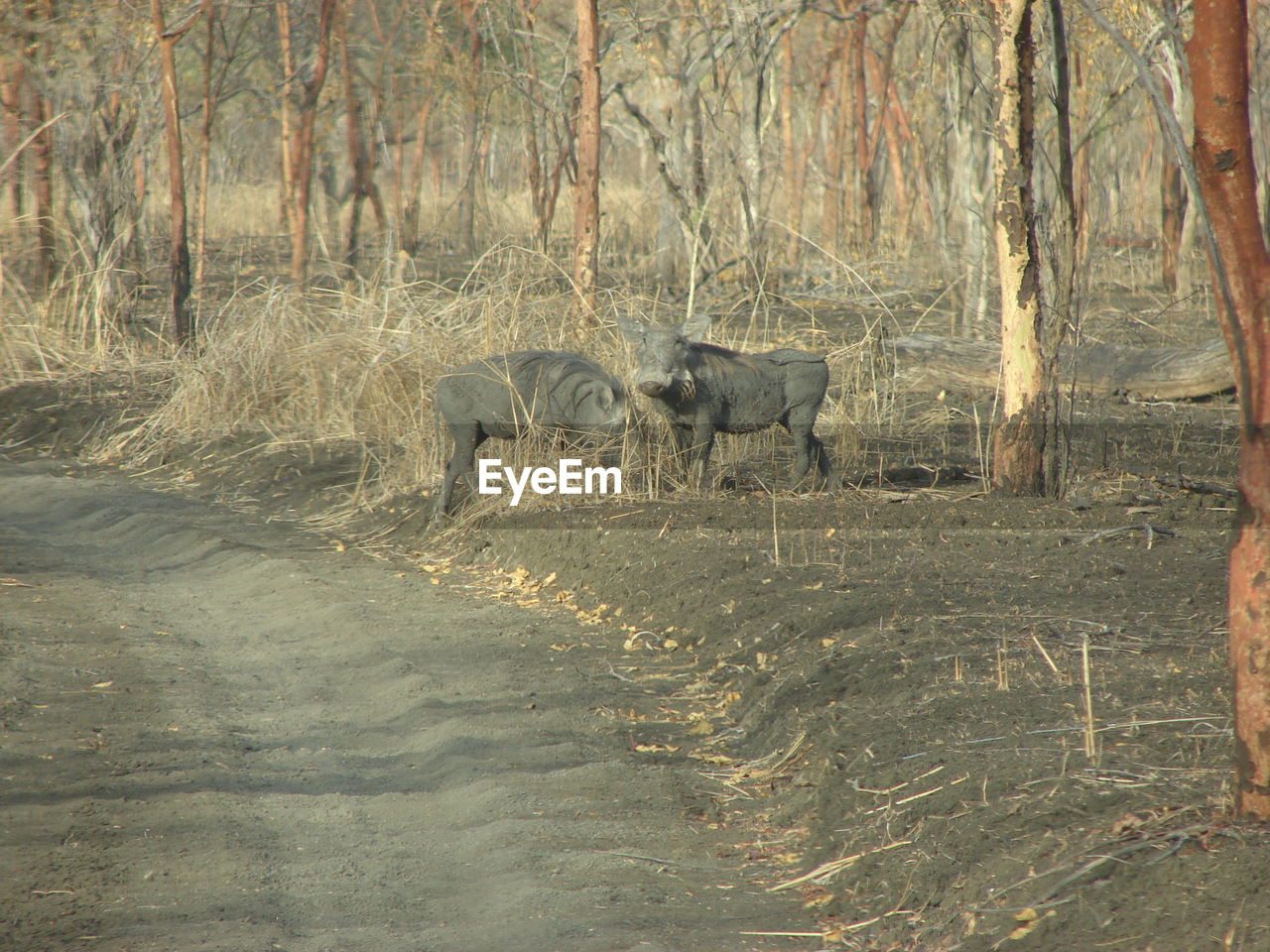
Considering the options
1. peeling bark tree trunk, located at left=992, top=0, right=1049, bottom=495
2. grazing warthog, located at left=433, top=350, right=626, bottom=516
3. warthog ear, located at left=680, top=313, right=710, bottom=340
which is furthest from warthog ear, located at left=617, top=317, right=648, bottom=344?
peeling bark tree trunk, located at left=992, top=0, right=1049, bottom=495

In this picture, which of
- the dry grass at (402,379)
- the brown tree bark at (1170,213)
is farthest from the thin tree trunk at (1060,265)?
the brown tree bark at (1170,213)

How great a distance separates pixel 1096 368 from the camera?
10969 millimetres

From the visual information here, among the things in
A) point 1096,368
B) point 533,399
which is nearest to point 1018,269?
point 533,399

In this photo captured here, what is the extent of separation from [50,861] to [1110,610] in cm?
377

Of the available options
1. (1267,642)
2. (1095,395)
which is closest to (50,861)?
(1267,642)

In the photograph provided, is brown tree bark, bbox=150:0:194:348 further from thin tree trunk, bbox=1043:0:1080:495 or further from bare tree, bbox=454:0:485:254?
thin tree trunk, bbox=1043:0:1080:495

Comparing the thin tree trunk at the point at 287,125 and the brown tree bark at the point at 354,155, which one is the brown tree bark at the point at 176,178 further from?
the brown tree bark at the point at 354,155

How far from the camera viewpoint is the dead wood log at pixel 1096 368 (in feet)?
34.4

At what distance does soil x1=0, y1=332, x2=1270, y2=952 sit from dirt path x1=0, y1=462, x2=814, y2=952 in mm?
15

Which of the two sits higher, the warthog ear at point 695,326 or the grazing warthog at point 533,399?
the warthog ear at point 695,326

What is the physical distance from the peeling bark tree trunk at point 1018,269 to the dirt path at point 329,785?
2.83 meters

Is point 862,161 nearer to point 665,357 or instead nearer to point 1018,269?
point 1018,269

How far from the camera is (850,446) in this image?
8289 mm

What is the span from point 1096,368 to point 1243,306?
8611 millimetres
